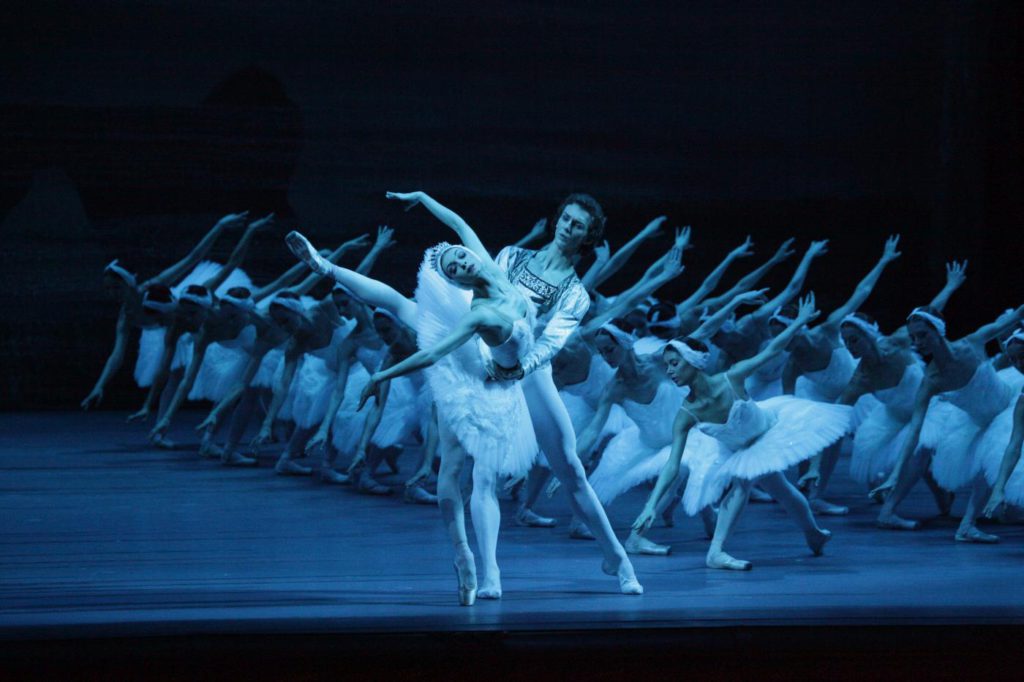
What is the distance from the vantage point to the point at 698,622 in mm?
3574

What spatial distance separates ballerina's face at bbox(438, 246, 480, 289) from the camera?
12.7 ft

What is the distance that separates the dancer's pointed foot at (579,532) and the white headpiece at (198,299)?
126 inches

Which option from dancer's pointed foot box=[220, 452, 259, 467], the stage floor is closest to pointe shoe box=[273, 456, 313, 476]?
the stage floor

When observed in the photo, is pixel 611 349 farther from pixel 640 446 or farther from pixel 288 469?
pixel 288 469

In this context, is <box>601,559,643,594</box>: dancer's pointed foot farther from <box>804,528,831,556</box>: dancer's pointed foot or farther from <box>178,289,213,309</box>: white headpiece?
<box>178,289,213,309</box>: white headpiece

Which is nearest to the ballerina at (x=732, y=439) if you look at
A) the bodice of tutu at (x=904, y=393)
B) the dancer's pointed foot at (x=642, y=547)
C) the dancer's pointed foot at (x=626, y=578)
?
the dancer's pointed foot at (x=642, y=547)

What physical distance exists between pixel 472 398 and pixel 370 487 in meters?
2.70

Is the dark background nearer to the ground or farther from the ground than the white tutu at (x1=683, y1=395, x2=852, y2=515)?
farther from the ground

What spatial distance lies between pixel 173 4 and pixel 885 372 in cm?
661

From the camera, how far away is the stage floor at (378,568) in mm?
3646

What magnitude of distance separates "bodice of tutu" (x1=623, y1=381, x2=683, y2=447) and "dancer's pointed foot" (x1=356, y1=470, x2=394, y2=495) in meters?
1.60

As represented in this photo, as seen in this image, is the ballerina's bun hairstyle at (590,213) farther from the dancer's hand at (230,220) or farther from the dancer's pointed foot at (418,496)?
the dancer's hand at (230,220)

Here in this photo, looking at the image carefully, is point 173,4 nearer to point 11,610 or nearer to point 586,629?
point 11,610

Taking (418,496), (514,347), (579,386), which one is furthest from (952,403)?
(514,347)
